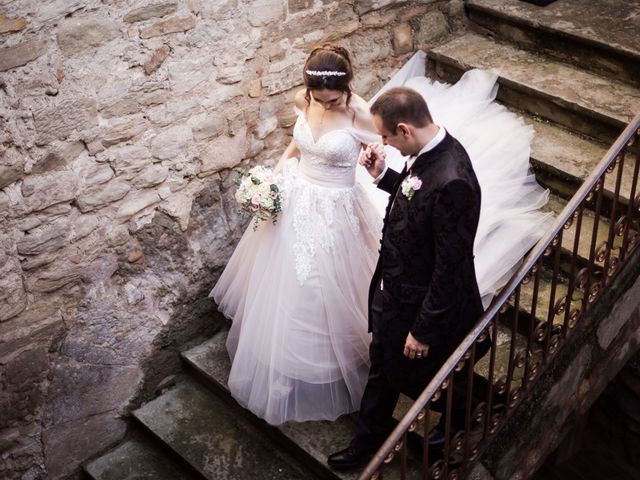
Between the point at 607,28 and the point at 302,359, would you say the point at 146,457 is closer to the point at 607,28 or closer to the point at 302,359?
the point at 302,359

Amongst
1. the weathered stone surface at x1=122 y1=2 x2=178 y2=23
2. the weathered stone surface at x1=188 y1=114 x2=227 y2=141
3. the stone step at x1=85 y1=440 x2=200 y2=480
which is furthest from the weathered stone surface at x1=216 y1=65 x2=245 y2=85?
the stone step at x1=85 y1=440 x2=200 y2=480

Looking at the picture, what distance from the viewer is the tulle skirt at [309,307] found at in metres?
4.20

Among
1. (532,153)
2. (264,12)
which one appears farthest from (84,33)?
(532,153)

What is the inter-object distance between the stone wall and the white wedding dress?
1.61 feet

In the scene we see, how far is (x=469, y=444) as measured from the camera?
3902 millimetres

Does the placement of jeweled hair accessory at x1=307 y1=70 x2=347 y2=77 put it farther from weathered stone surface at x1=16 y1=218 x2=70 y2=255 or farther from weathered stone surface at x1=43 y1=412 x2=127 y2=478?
weathered stone surface at x1=43 y1=412 x2=127 y2=478

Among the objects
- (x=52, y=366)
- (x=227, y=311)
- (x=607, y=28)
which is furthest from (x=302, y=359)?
(x=607, y=28)

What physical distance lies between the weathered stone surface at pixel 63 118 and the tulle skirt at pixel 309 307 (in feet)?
3.39

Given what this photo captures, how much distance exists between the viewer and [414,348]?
3.50 meters

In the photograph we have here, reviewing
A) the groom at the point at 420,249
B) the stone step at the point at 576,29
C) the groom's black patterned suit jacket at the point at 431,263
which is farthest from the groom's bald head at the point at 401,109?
the stone step at the point at 576,29

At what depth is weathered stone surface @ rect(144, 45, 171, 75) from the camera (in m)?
4.18

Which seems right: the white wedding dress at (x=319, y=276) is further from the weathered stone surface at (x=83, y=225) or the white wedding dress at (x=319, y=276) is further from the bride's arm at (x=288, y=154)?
the weathered stone surface at (x=83, y=225)

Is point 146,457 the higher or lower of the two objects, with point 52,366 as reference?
lower

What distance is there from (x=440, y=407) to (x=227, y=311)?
1430 mm
